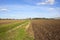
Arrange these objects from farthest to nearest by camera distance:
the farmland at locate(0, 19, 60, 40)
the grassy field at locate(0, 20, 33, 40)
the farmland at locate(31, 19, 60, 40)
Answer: the farmland at locate(31, 19, 60, 40)
the farmland at locate(0, 19, 60, 40)
the grassy field at locate(0, 20, 33, 40)

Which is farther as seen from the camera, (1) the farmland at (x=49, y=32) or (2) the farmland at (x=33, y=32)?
(1) the farmland at (x=49, y=32)

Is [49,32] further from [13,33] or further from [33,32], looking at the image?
[13,33]

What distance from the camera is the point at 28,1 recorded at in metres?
7.92

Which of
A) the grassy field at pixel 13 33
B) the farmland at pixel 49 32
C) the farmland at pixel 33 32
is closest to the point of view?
the grassy field at pixel 13 33

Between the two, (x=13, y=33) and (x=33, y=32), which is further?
(x=33, y=32)

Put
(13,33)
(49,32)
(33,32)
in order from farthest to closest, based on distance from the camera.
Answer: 1. (33,32)
2. (49,32)
3. (13,33)

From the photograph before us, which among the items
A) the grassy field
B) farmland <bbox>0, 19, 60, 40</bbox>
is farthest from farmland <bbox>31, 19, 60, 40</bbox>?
the grassy field

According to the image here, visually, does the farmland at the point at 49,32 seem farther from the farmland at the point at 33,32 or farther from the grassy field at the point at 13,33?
the grassy field at the point at 13,33

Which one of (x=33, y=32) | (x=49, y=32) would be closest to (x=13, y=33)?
(x=33, y=32)

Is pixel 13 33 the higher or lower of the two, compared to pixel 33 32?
higher

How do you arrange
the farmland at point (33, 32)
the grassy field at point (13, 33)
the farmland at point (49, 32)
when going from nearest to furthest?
the grassy field at point (13, 33) < the farmland at point (33, 32) < the farmland at point (49, 32)

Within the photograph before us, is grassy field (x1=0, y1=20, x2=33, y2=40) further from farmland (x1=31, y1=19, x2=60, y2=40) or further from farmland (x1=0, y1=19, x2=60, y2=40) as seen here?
farmland (x1=31, y1=19, x2=60, y2=40)

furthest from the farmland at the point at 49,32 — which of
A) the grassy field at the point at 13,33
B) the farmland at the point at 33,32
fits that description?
the grassy field at the point at 13,33

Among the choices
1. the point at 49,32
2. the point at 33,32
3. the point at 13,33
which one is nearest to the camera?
the point at 13,33
